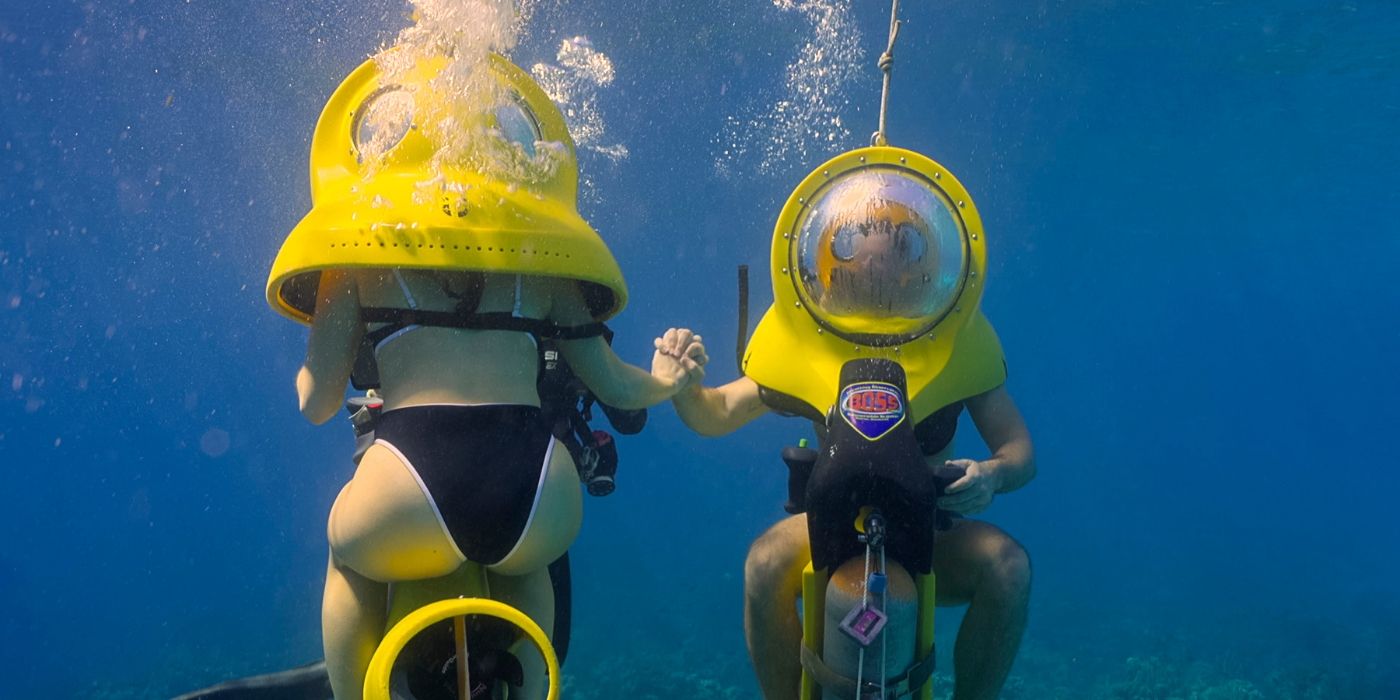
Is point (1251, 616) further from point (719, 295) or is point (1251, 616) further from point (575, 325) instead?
point (719, 295)

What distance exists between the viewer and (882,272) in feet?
8.58

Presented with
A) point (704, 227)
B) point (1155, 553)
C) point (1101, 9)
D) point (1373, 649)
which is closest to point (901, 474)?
point (1373, 649)

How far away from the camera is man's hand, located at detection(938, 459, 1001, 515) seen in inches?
97.0

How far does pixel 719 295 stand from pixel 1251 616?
43.8 meters

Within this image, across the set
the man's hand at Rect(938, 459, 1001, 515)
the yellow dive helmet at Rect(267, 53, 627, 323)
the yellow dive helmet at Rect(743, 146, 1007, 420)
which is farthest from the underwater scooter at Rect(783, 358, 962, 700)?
the yellow dive helmet at Rect(267, 53, 627, 323)

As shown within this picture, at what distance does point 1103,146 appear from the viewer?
78.1 ft

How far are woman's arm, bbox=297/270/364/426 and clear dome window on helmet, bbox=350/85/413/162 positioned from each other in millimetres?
424

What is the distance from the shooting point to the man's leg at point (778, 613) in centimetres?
287

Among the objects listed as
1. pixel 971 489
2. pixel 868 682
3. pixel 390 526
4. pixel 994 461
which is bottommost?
pixel 868 682

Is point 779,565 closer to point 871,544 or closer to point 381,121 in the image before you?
point 871,544

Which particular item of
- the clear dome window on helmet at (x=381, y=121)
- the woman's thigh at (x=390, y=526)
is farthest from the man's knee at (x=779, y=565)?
the clear dome window on helmet at (x=381, y=121)

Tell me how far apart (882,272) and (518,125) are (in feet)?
4.28

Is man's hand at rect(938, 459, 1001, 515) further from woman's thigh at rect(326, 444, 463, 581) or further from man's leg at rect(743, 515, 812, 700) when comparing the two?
woman's thigh at rect(326, 444, 463, 581)

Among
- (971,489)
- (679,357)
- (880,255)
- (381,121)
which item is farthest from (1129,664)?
(381,121)
